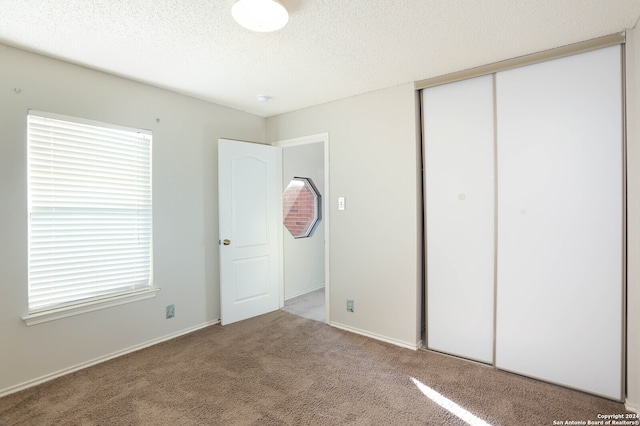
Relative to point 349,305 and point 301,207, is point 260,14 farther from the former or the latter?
point 301,207

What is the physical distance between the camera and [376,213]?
10.4 feet

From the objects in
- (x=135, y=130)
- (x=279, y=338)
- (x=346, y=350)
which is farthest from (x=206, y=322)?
(x=135, y=130)

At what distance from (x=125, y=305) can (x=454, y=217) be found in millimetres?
2970

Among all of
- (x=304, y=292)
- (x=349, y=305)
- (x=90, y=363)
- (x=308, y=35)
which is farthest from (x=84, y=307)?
(x=304, y=292)

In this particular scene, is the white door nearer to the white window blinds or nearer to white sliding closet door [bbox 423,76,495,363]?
the white window blinds

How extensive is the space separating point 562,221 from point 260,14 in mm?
2407

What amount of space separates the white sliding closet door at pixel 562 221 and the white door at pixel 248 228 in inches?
97.7

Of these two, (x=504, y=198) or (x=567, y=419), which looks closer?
(x=567, y=419)

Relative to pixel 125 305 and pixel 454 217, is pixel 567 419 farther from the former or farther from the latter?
pixel 125 305

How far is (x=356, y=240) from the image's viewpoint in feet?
10.9

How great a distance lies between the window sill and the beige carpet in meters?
0.47

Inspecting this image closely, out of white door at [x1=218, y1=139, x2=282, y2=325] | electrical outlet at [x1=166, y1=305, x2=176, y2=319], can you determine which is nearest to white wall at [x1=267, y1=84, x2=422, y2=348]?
white door at [x1=218, y1=139, x2=282, y2=325]

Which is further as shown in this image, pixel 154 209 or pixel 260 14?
pixel 154 209

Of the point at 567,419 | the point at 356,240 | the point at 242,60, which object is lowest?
the point at 567,419
